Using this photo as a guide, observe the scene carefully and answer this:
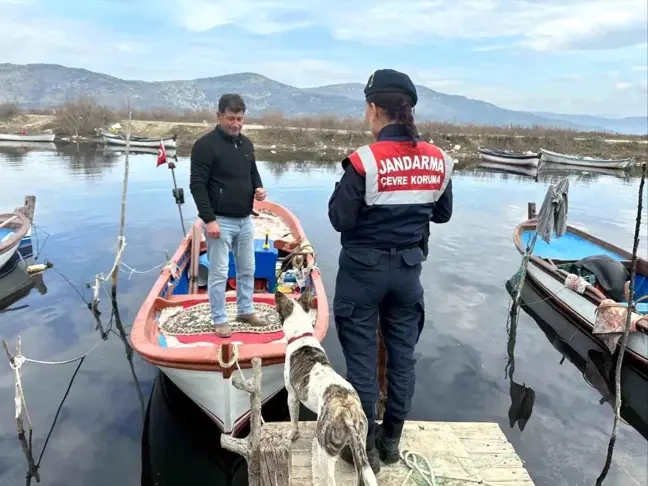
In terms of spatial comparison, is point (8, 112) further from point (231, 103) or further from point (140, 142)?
point (231, 103)

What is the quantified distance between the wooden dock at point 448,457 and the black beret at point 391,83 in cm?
211

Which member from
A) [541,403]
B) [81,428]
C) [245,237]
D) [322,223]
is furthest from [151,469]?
[322,223]

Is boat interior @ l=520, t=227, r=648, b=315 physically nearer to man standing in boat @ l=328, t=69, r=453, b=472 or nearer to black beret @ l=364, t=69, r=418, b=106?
man standing in boat @ l=328, t=69, r=453, b=472

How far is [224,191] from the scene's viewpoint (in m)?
4.21

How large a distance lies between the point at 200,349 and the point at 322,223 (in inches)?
416

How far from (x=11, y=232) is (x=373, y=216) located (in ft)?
33.9

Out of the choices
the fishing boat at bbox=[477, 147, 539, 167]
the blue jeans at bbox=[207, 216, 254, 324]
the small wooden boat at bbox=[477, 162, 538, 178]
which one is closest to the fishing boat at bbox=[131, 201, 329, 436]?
the blue jeans at bbox=[207, 216, 254, 324]

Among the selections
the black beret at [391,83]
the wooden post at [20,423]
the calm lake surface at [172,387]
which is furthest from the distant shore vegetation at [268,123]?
the black beret at [391,83]

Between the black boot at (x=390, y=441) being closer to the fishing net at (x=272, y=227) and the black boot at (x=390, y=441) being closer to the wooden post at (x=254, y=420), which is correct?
the wooden post at (x=254, y=420)

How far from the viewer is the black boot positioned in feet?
9.11

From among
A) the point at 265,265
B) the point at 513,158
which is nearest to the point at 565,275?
the point at 265,265

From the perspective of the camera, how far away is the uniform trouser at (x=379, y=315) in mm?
2506

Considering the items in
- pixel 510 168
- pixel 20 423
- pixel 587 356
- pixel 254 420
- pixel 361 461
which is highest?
pixel 510 168

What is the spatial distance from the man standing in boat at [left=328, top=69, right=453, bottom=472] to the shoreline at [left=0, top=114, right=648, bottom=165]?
1410 inches
